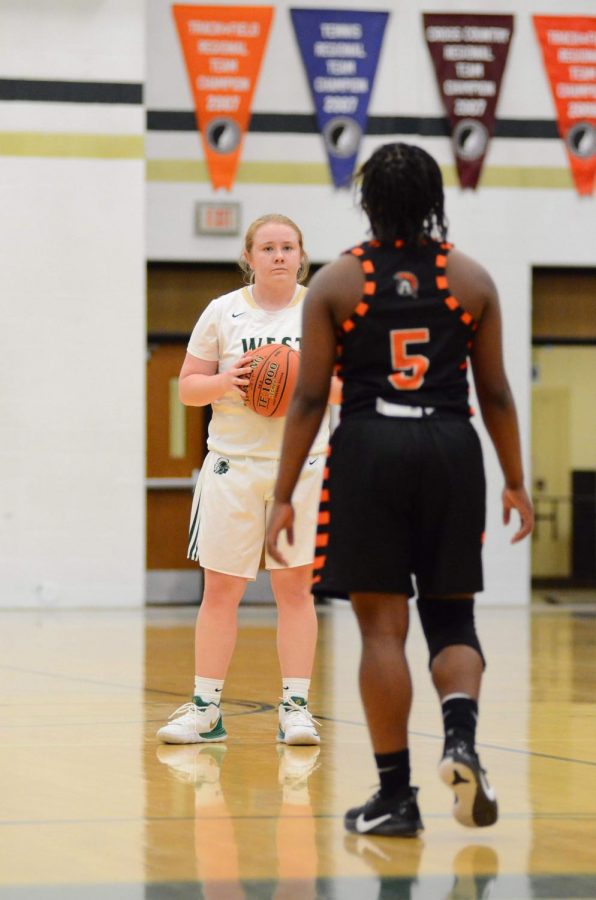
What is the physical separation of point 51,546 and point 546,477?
4922 millimetres

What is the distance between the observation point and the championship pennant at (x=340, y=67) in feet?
42.0

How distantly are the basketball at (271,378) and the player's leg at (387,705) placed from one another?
142 cm

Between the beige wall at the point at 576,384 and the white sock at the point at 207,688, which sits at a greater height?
the beige wall at the point at 576,384

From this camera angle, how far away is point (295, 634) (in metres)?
5.05

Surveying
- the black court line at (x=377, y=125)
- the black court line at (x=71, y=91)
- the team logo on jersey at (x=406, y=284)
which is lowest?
the team logo on jersey at (x=406, y=284)

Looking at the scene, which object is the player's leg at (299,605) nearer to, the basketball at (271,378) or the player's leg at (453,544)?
the basketball at (271,378)

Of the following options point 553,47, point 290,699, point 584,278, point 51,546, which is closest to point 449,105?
point 553,47

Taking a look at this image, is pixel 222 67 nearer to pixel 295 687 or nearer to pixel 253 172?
pixel 253 172

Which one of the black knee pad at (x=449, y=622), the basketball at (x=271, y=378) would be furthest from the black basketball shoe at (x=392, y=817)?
the basketball at (x=271, y=378)

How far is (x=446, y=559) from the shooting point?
3406 mm

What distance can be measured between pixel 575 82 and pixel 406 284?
407 inches

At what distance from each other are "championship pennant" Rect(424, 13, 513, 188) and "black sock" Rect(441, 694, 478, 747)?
998 cm

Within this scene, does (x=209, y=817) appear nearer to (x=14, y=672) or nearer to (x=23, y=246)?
(x=14, y=672)

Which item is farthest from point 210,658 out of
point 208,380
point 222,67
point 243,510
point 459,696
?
point 222,67
